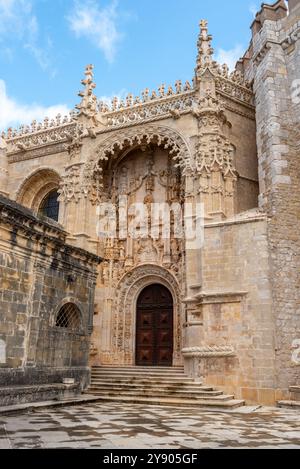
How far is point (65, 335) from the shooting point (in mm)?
10352

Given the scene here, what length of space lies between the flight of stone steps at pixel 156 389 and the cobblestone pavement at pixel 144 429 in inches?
51.4

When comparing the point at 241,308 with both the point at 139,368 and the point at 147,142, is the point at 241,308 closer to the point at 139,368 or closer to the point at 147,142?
the point at 139,368

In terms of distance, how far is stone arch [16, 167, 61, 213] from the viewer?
1798 centimetres

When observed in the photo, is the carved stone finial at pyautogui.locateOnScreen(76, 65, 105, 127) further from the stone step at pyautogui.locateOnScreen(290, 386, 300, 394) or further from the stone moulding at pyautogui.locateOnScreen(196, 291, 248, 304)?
the stone step at pyautogui.locateOnScreen(290, 386, 300, 394)

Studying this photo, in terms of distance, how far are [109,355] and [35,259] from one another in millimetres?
7023

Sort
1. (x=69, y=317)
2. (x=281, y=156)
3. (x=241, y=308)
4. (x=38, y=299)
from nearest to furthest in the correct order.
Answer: (x=38, y=299) → (x=69, y=317) → (x=241, y=308) → (x=281, y=156)

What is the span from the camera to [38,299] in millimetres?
9328

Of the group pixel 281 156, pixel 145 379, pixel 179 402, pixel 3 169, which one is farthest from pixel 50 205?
pixel 179 402

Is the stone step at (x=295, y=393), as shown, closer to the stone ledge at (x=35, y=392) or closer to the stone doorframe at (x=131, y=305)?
the stone doorframe at (x=131, y=305)

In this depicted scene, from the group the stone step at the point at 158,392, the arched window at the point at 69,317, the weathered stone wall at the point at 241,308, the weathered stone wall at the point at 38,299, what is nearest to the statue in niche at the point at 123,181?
the weathered stone wall at the point at 241,308

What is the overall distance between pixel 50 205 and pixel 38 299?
32.2 feet

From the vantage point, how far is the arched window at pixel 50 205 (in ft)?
60.2

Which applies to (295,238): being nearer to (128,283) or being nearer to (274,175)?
(274,175)

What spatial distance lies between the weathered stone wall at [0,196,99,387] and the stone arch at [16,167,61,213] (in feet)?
25.1
